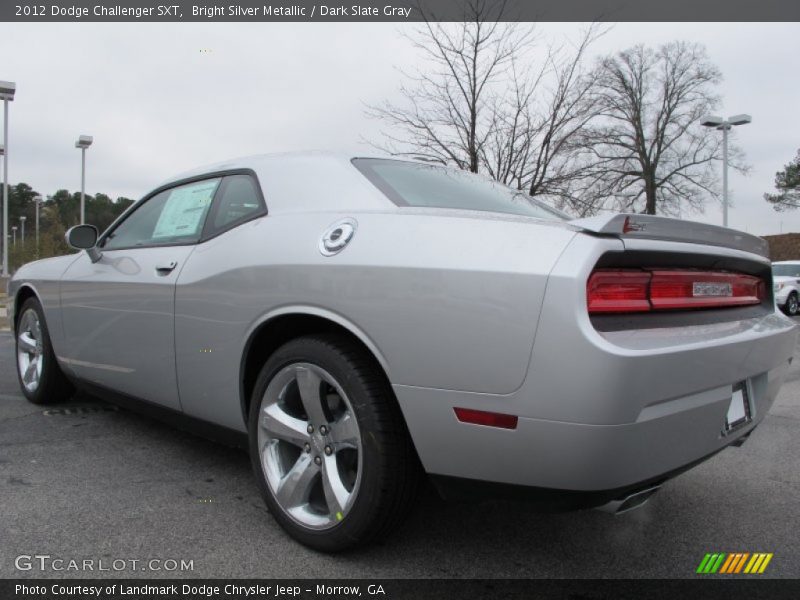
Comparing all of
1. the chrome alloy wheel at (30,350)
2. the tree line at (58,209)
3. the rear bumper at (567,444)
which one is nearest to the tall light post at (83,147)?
the tree line at (58,209)

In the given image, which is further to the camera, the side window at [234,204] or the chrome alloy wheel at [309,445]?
the side window at [234,204]

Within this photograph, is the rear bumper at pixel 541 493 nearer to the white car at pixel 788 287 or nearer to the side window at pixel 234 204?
the side window at pixel 234 204

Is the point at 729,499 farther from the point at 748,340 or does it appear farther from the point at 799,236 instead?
the point at 799,236

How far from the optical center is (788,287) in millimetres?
17078

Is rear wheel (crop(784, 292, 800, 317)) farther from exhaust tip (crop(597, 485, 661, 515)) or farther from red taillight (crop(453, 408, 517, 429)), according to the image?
red taillight (crop(453, 408, 517, 429))

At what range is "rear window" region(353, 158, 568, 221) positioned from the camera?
240cm

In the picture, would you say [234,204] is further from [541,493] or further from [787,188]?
[787,188]

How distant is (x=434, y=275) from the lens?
1.86 metres

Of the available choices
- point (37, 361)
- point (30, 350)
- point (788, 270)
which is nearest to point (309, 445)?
point (37, 361)

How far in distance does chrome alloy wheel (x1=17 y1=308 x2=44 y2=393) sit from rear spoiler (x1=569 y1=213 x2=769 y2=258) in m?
3.69

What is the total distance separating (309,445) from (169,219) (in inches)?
61.8

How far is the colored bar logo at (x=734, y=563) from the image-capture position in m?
2.14

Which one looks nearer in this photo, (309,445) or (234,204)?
(309,445)

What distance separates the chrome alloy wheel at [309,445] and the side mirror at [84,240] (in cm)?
180
